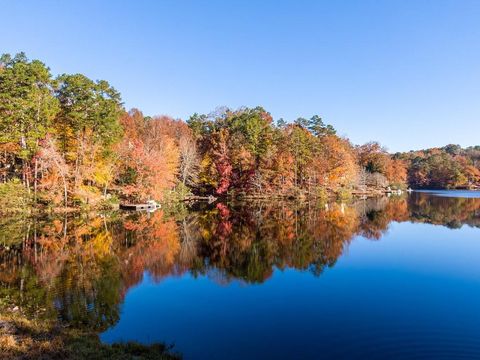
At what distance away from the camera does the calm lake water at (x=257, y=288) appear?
823cm

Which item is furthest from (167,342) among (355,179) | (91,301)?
(355,179)

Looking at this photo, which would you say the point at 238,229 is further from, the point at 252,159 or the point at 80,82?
the point at 252,159

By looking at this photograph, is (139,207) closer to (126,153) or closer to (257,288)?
(126,153)

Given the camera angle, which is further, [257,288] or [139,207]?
[139,207]

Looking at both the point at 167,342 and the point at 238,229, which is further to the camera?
the point at 238,229

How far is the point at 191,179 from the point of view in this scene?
188 ft

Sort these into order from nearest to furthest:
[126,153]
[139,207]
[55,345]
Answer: [55,345]
[139,207]
[126,153]

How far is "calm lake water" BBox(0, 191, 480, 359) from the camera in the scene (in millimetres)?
8227

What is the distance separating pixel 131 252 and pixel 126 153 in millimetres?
25515

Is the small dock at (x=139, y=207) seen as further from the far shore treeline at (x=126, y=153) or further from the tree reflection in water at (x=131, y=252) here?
the tree reflection in water at (x=131, y=252)

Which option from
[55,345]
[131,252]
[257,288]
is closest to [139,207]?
[131,252]

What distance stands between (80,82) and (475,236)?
36311 mm

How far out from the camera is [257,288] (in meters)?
12.4

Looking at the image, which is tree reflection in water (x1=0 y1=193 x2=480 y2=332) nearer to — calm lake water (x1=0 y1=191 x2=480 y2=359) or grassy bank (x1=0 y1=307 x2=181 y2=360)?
calm lake water (x1=0 y1=191 x2=480 y2=359)
